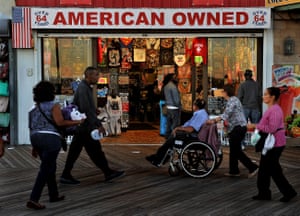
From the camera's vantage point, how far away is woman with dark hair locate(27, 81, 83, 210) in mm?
6648

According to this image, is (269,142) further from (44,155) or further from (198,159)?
(44,155)

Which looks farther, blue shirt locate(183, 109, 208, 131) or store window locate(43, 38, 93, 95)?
store window locate(43, 38, 93, 95)

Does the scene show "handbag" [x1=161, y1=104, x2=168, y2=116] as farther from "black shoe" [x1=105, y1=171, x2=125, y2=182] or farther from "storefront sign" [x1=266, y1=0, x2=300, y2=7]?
"black shoe" [x1=105, y1=171, x2=125, y2=182]

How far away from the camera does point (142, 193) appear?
297 inches

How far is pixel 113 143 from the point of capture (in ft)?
41.1

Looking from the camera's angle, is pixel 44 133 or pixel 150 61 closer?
pixel 44 133

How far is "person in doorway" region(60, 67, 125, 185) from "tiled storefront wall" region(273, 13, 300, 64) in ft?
18.1

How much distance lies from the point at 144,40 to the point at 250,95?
399 cm

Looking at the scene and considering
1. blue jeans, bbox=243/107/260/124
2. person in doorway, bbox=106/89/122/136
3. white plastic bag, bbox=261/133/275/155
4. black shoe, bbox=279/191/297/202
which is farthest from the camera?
person in doorway, bbox=106/89/122/136

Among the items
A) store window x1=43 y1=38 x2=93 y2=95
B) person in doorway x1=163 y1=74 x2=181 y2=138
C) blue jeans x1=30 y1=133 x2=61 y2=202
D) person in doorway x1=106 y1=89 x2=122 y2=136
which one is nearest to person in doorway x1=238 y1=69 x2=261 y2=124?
person in doorway x1=163 y1=74 x2=181 y2=138

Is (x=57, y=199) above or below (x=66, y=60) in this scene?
below

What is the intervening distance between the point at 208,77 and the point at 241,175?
450 centimetres

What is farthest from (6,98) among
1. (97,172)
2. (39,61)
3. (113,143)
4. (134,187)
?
(134,187)

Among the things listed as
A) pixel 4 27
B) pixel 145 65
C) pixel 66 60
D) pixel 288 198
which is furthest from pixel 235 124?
pixel 145 65
